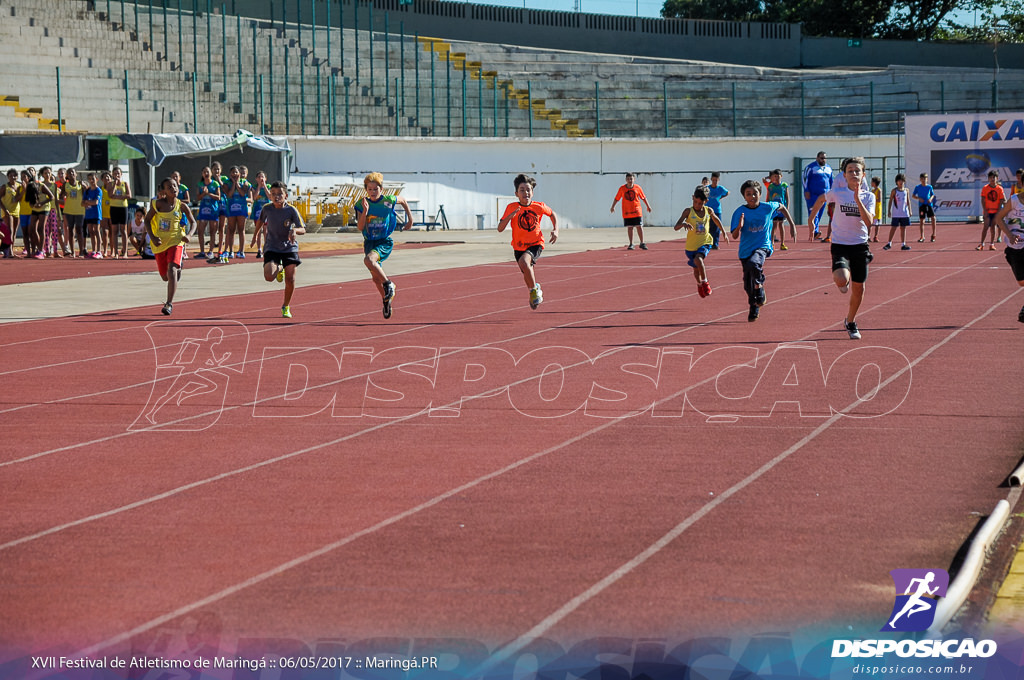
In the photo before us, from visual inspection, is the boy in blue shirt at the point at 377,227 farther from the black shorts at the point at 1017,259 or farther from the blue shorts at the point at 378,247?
the black shorts at the point at 1017,259

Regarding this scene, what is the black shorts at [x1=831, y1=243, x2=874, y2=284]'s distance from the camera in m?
14.1

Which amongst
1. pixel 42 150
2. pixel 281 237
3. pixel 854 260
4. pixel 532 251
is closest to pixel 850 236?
pixel 854 260

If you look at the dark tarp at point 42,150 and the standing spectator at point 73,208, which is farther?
the dark tarp at point 42,150

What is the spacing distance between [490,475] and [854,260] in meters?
7.64

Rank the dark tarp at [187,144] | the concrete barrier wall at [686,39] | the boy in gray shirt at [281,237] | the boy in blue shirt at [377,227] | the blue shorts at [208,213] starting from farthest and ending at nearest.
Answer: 1. the concrete barrier wall at [686,39]
2. the dark tarp at [187,144]
3. the blue shorts at [208,213]
4. the boy in gray shirt at [281,237]
5. the boy in blue shirt at [377,227]

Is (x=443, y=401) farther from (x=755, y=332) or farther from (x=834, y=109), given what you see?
(x=834, y=109)

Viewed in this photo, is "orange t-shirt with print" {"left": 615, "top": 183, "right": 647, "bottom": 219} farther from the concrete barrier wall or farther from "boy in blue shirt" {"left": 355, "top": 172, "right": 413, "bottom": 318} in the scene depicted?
the concrete barrier wall

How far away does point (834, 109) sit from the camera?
50406 mm

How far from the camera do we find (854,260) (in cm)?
1426

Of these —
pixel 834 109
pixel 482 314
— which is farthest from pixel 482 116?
pixel 482 314

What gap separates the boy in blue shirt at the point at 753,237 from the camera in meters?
16.0

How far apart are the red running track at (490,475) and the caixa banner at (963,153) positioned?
1177 inches

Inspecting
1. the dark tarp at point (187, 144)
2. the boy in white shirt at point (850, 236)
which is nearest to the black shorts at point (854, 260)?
the boy in white shirt at point (850, 236)

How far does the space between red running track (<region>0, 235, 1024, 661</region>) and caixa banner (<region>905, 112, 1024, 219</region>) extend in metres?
29.9
